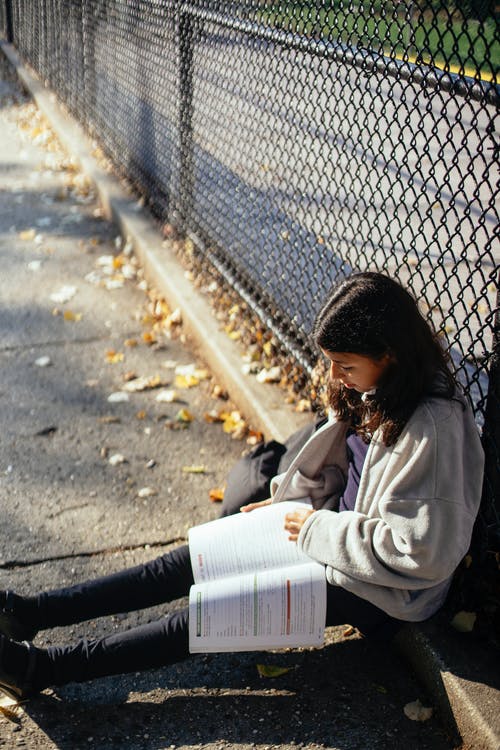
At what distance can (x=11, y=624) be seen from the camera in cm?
266

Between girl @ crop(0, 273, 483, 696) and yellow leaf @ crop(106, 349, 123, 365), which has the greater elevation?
girl @ crop(0, 273, 483, 696)

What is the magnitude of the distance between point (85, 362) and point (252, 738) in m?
2.59

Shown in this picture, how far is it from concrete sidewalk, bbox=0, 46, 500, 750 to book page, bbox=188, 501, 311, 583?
32cm

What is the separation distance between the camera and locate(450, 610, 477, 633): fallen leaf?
2.54 metres

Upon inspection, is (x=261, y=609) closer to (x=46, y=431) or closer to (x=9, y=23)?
(x=46, y=431)

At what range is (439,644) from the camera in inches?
98.7

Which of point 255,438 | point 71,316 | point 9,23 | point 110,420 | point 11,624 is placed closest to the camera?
point 11,624

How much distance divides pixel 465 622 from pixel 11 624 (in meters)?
1.33

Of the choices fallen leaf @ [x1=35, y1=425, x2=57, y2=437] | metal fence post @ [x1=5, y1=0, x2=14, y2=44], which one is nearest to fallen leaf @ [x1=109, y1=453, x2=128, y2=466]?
fallen leaf @ [x1=35, y1=425, x2=57, y2=437]

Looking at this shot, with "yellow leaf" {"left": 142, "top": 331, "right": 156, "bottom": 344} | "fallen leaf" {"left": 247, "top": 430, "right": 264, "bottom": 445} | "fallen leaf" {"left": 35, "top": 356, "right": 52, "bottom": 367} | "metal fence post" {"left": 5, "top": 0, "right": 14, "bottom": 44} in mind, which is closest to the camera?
"fallen leaf" {"left": 247, "top": 430, "right": 264, "bottom": 445}

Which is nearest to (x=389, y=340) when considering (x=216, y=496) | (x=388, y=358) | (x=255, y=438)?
(x=388, y=358)

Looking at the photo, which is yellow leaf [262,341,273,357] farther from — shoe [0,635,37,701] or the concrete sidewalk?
A: shoe [0,635,37,701]

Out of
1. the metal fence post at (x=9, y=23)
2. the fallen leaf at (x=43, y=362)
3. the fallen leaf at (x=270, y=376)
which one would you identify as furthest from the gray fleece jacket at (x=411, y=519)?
the metal fence post at (x=9, y=23)

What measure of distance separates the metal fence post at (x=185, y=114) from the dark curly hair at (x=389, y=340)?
10.1ft
